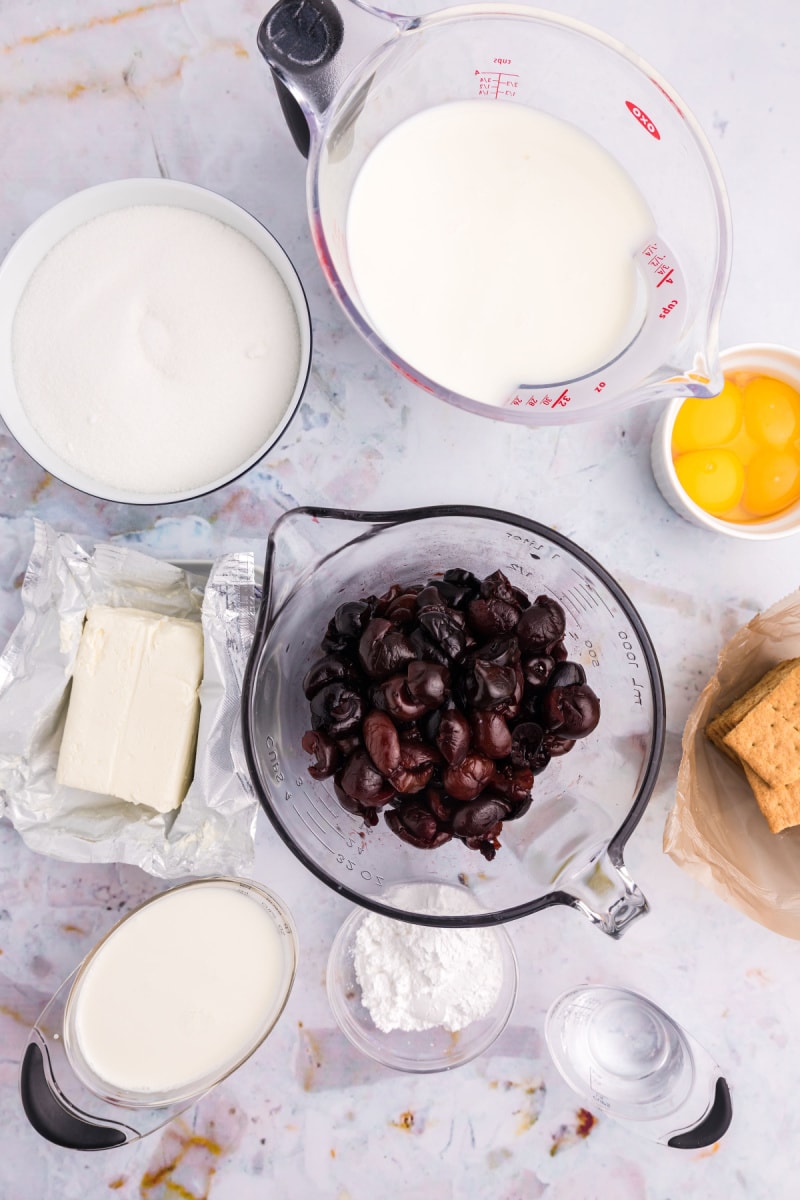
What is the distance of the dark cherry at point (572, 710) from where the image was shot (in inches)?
52.2

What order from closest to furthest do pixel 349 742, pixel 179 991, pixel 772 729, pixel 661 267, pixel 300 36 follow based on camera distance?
1. pixel 300 36
2. pixel 349 742
3. pixel 661 267
4. pixel 772 729
5. pixel 179 991

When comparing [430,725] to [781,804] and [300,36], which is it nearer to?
[781,804]

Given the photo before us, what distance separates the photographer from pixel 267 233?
1.52 metres

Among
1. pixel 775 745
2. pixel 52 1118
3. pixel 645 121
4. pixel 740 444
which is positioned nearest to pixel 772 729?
pixel 775 745

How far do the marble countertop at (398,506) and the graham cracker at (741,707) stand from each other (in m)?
0.08

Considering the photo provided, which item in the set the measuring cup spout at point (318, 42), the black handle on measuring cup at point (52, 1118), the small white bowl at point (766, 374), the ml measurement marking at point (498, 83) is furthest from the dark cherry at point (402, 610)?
the black handle on measuring cup at point (52, 1118)

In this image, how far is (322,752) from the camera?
131 centimetres

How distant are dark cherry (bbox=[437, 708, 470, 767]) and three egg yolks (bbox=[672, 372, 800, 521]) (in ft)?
2.32

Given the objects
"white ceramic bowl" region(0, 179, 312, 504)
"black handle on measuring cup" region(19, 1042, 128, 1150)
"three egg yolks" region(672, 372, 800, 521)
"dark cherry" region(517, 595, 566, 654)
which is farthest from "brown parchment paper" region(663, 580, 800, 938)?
"black handle on measuring cup" region(19, 1042, 128, 1150)

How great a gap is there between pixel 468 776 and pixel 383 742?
0.46ft

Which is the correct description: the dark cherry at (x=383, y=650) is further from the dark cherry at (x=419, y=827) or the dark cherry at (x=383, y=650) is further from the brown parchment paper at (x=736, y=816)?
the brown parchment paper at (x=736, y=816)

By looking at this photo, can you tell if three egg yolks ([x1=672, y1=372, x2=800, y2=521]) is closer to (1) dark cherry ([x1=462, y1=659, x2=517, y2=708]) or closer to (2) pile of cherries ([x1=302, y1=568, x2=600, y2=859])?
(2) pile of cherries ([x1=302, y1=568, x2=600, y2=859])

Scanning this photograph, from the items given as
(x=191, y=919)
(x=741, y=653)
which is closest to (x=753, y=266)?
(x=741, y=653)

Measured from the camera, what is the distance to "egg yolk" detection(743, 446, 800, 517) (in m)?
1.61
